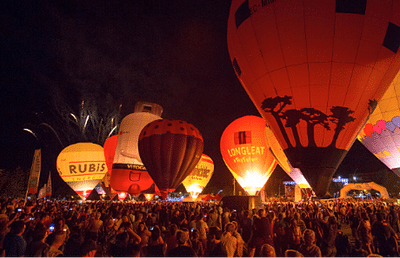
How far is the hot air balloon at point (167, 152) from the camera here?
13.3 m

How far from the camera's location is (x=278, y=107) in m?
7.77

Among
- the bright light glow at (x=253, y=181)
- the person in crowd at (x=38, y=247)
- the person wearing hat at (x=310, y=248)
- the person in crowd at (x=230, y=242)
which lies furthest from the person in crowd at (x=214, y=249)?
the bright light glow at (x=253, y=181)

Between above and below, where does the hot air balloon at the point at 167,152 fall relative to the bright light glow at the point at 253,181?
above

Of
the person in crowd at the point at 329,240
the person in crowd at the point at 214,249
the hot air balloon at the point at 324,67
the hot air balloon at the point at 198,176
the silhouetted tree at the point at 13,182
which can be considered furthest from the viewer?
the silhouetted tree at the point at 13,182

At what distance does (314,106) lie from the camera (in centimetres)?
720

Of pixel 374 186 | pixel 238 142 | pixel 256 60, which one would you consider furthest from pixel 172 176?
pixel 374 186

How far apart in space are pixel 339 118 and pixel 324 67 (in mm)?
1472

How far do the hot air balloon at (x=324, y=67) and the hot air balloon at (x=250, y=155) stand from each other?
965 centimetres

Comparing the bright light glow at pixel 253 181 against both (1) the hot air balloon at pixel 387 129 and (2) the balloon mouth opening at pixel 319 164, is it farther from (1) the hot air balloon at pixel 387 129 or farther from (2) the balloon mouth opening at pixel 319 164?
(2) the balloon mouth opening at pixel 319 164

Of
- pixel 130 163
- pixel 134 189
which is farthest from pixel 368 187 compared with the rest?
pixel 130 163

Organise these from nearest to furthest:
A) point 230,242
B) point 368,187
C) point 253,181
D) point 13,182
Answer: point 230,242 < point 253,181 < point 13,182 < point 368,187

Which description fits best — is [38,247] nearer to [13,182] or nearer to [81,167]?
[81,167]

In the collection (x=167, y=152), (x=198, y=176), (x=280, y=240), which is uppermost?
(x=167, y=152)

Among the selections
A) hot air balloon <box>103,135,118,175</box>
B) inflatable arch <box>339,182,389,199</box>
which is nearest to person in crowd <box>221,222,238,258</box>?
hot air balloon <box>103,135,118,175</box>
